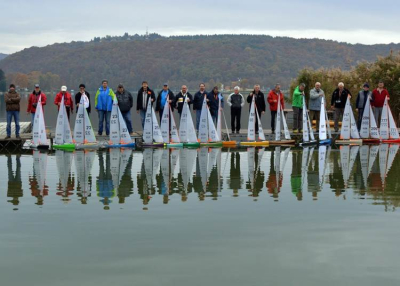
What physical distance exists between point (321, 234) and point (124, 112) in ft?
50.0

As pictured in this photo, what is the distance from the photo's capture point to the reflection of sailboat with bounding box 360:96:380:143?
27.7 m

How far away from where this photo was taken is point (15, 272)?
33.2 feet

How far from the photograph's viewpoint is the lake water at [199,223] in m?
10.1

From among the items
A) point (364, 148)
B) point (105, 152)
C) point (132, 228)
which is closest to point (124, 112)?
point (105, 152)

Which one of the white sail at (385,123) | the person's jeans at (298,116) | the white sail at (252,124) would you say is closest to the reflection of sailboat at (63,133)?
the white sail at (252,124)

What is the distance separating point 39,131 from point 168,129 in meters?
4.28

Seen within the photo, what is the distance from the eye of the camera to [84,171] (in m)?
20.0

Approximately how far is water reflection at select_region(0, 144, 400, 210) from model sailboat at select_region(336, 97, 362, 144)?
1.43 metres

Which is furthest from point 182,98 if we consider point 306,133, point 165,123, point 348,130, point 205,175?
point 205,175

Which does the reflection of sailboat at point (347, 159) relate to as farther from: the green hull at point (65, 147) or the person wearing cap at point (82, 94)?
the green hull at point (65, 147)

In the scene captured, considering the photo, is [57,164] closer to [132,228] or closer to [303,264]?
[132,228]

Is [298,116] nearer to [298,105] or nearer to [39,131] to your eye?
[298,105]

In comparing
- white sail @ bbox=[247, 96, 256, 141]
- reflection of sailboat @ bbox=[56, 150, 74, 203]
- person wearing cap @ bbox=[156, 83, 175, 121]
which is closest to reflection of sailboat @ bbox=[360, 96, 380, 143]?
white sail @ bbox=[247, 96, 256, 141]

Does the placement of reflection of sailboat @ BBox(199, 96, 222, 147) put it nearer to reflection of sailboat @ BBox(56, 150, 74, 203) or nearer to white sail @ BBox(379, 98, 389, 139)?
reflection of sailboat @ BBox(56, 150, 74, 203)
